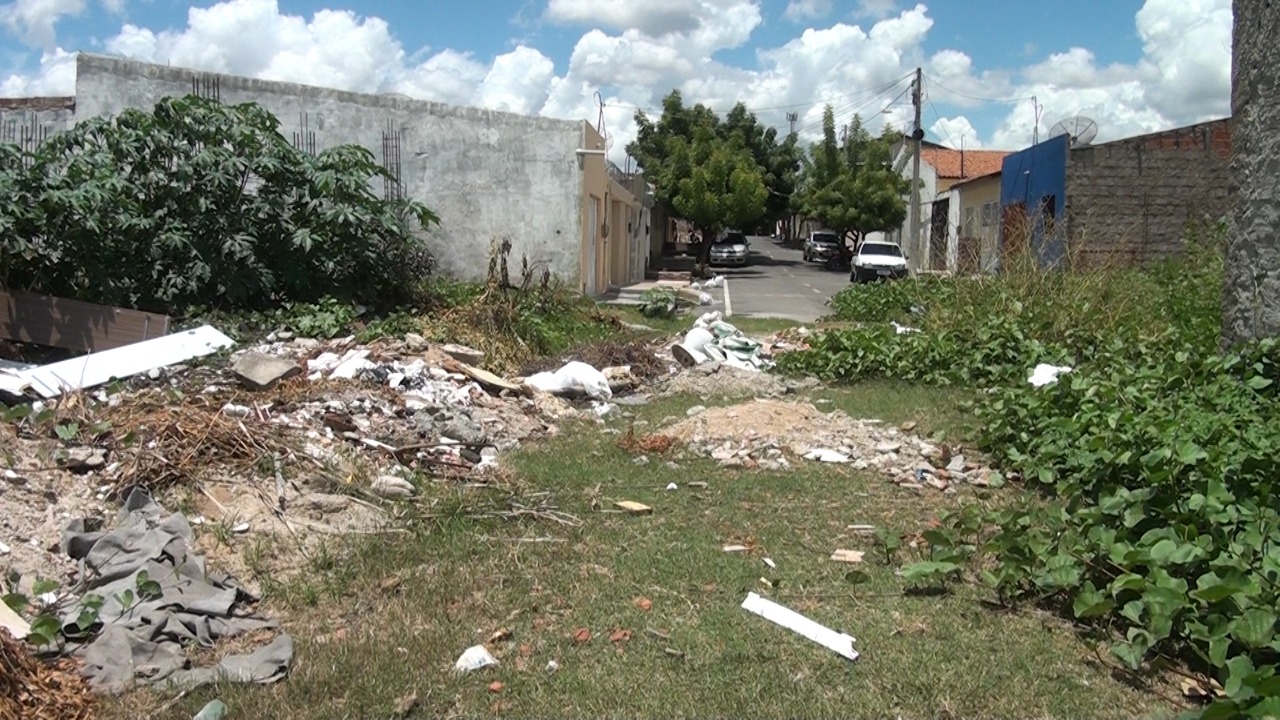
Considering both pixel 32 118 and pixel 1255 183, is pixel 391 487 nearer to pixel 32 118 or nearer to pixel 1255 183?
pixel 1255 183

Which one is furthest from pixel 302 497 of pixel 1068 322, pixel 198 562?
pixel 1068 322

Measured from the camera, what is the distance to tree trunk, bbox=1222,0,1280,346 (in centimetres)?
746

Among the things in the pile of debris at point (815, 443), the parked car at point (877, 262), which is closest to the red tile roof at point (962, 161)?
the parked car at point (877, 262)

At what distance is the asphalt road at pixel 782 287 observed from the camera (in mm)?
22625

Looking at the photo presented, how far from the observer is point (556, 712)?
3.72 m

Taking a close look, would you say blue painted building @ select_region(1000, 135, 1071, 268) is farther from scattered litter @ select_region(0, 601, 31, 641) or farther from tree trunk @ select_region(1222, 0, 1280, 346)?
scattered litter @ select_region(0, 601, 31, 641)

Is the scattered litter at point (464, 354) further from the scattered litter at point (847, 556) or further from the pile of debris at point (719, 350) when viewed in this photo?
the scattered litter at point (847, 556)

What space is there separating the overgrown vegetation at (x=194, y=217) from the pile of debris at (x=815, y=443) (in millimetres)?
6289

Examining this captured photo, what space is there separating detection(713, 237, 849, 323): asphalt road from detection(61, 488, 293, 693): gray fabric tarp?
15998 millimetres

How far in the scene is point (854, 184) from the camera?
42062 mm

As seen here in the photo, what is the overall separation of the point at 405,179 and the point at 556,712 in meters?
14.5

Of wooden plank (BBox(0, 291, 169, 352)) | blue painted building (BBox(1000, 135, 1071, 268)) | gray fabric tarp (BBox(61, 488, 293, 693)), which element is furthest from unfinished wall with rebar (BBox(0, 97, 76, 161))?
blue painted building (BBox(1000, 135, 1071, 268))

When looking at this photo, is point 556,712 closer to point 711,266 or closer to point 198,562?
point 198,562

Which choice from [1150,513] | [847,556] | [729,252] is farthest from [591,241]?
[729,252]
